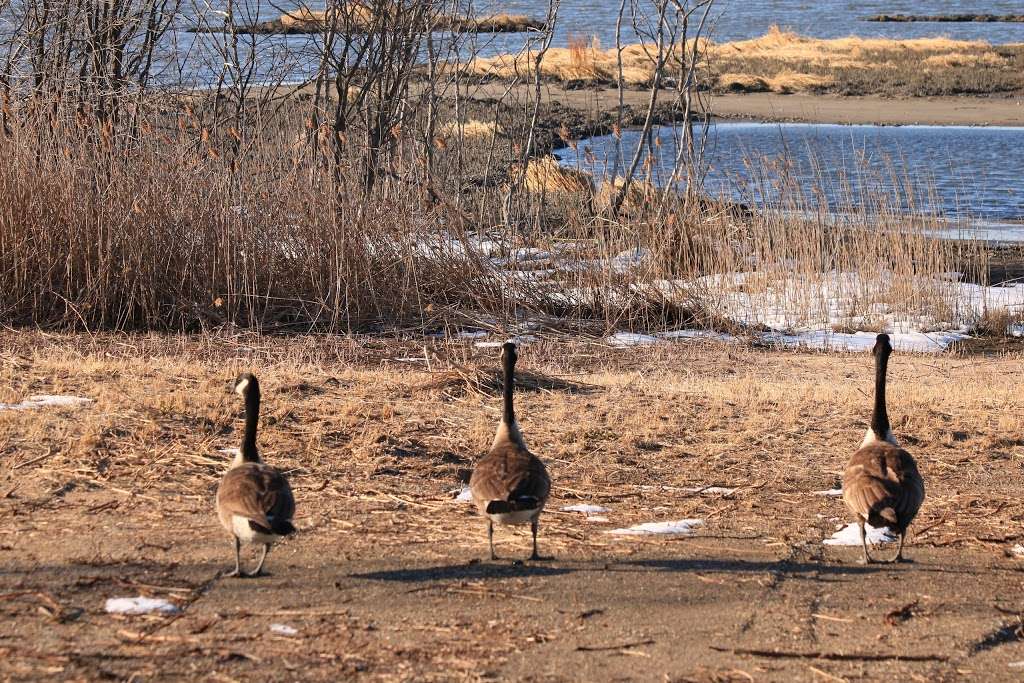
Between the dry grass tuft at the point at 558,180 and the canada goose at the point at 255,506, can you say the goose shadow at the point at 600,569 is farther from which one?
the dry grass tuft at the point at 558,180

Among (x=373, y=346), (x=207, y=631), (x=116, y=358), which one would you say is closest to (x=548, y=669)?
(x=207, y=631)

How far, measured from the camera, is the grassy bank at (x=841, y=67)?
44938 millimetres

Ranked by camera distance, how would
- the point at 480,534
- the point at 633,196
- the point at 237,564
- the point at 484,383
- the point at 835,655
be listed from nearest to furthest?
the point at 835,655, the point at 237,564, the point at 480,534, the point at 484,383, the point at 633,196

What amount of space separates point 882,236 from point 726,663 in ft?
39.0

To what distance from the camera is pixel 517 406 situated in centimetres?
948

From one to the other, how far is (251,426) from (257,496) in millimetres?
799

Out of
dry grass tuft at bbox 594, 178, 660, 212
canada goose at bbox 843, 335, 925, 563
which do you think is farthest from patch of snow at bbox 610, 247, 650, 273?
canada goose at bbox 843, 335, 925, 563

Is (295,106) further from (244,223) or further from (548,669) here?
(548,669)

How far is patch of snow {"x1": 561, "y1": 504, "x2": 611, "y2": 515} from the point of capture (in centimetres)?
700

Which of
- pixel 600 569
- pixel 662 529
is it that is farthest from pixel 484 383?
pixel 600 569

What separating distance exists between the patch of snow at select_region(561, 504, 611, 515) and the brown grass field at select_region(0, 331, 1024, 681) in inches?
3.2

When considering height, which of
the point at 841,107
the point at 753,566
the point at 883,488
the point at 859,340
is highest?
the point at 841,107

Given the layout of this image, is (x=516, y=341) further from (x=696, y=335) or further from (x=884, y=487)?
(x=884, y=487)

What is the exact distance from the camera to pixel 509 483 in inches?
225
